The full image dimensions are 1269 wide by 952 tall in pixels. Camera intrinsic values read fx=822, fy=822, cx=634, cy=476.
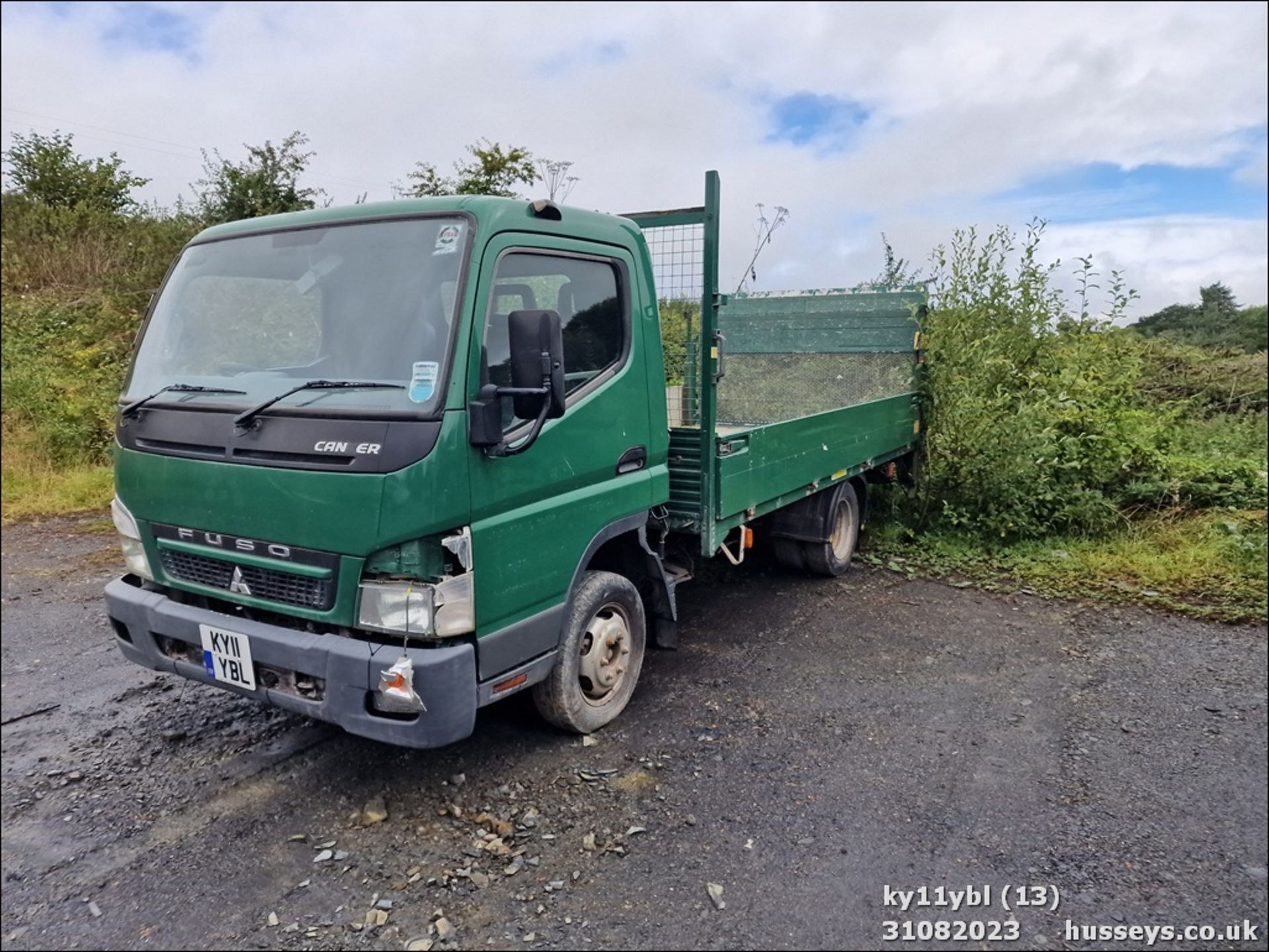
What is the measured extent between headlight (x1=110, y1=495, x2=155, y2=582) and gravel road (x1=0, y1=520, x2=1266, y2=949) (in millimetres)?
793

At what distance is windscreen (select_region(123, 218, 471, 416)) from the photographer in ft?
9.21

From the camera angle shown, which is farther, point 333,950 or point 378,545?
point 378,545

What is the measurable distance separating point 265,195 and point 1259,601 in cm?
1283

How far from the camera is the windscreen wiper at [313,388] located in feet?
9.13

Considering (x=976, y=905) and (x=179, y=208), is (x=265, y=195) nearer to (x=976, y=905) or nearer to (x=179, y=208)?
(x=179, y=208)

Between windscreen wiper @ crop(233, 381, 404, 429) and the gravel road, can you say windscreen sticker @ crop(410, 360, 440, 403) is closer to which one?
windscreen wiper @ crop(233, 381, 404, 429)

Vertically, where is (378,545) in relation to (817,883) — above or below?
above

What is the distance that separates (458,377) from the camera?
275cm

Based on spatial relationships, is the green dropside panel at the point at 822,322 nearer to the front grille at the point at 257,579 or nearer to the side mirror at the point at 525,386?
the side mirror at the point at 525,386

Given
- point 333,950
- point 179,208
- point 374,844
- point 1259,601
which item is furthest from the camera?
point 179,208

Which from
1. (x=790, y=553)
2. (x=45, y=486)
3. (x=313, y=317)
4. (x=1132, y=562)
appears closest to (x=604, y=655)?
(x=313, y=317)

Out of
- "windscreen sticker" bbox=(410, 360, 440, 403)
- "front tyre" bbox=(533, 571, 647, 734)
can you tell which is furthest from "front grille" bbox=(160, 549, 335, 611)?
"front tyre" bbox=(533, 571, 647, 734)

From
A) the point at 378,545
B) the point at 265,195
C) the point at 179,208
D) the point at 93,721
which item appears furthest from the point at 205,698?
the point at 179,208

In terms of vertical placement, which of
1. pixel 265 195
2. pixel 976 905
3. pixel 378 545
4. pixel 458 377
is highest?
pixel 265 195
